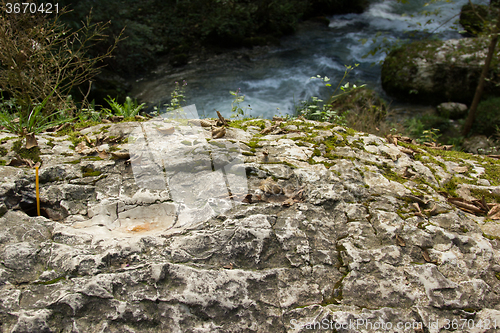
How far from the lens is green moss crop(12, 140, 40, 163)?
2.23m

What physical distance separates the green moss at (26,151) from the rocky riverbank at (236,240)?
0.02m

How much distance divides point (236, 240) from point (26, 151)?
185cm

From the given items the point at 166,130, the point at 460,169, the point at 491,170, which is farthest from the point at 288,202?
the point at 491,170

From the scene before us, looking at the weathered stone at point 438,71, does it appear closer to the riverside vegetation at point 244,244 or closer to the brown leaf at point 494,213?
the brown leaf at point 494,213

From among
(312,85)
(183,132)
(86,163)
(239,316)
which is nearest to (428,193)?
(239,316)

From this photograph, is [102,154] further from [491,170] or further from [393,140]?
[491,170]

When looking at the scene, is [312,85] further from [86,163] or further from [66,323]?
[66,323]

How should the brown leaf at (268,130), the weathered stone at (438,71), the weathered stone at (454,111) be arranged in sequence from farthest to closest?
the weathered stone at (438,71)
the weathered stone at (454,111)
the brown leaf at (268,130)

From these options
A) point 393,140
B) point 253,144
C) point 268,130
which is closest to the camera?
point 253,144

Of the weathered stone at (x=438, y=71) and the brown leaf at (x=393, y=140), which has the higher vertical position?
the brown leaf at (x=393, y=140)

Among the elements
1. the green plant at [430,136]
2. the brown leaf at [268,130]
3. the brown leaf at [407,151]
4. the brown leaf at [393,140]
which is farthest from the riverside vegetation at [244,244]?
the green plant at [430,136]

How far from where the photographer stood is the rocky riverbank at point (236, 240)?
4.75ft

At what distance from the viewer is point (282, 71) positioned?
1106 centimetres

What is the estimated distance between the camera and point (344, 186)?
2.18m
